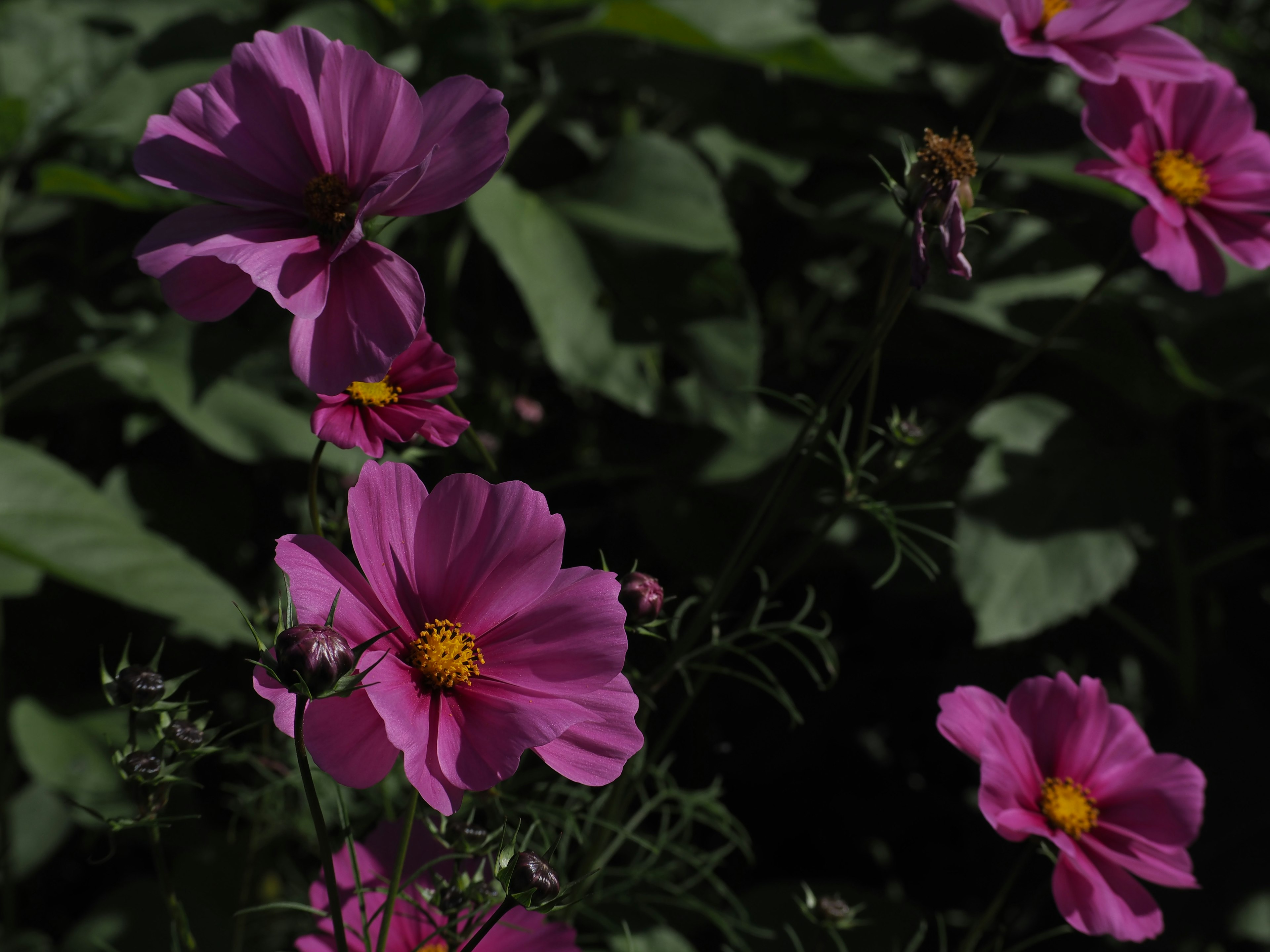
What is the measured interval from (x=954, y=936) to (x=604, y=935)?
0.33 m

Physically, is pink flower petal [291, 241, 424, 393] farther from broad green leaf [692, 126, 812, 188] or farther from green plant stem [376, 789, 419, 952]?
broad green leaf [692, 126, 812, 188]

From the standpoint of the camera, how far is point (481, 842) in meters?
0.41

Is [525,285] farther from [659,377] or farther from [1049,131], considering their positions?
[1049,131]

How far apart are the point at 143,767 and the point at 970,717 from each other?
0.31 metres

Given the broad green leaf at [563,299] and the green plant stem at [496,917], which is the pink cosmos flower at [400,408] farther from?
the broad green leaf at [563,299]

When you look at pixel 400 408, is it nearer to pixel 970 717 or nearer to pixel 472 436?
pixel 472 436

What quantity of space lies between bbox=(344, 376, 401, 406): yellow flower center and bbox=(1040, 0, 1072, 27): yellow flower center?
33 cm

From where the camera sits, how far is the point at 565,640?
0.35 m

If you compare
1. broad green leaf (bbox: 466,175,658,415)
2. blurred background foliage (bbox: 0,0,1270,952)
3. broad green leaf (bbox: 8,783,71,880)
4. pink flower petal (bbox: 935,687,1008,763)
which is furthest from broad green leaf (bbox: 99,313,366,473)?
pink flower petal (bbox: 935,687,1008,763)

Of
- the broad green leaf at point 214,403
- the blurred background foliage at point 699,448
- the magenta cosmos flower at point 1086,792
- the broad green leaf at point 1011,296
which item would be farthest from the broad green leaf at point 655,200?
the magenta cosmos flower at point 1086,792

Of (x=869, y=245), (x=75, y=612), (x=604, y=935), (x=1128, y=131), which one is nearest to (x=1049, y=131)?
(x=869, y=245)

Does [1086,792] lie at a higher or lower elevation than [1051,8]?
lower

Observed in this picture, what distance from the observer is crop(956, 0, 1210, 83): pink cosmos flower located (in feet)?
1.53

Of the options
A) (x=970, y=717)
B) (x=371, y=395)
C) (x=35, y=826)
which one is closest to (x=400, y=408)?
(x=371, y=395)
